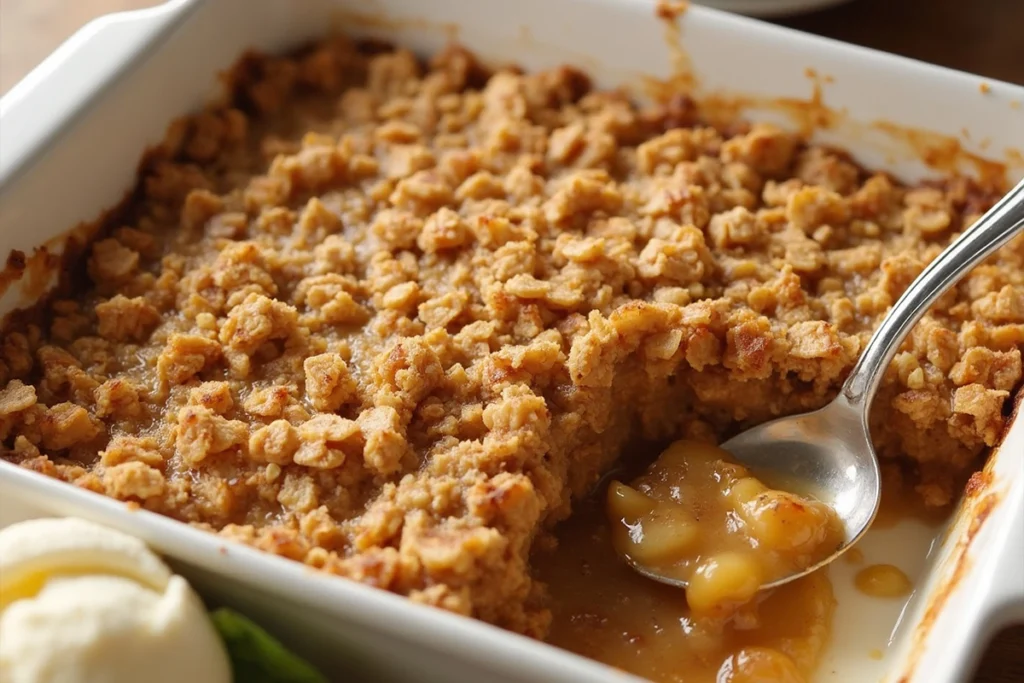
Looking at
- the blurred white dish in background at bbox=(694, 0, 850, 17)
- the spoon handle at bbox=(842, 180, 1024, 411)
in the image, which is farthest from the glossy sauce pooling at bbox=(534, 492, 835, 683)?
the blurred white dish in background at bbox=(694, 0, 850, 17)

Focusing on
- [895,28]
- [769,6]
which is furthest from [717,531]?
[895,28]

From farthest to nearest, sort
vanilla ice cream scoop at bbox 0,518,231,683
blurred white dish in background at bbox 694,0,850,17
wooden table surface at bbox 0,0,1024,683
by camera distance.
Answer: wooden table surface at bbox 0,0,1024,683, blurred white dish in background at bbox 694,0,850,17, vanilla ice cream scoop at bbox 0,518,231,683

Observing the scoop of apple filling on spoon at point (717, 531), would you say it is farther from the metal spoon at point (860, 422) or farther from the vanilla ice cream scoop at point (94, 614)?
the vanilla ice cream scoop at point (94, 614)

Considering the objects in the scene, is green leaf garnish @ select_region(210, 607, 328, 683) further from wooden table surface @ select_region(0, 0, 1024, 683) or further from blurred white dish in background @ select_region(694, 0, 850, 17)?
blurred white dish in background @ select_region(694, 0, 850, 17)

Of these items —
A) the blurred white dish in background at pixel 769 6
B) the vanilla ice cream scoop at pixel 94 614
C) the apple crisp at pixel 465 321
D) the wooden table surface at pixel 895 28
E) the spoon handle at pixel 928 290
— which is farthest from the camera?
the wooden table surface at pixel 895 28

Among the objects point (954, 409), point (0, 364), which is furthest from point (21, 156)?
point (954, 409)

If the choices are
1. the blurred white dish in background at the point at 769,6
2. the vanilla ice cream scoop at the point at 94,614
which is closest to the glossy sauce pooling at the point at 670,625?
the vanilla ice cream scoop at the point at 94,614
